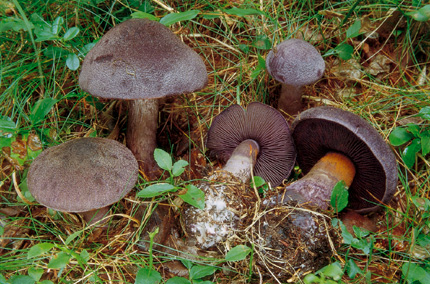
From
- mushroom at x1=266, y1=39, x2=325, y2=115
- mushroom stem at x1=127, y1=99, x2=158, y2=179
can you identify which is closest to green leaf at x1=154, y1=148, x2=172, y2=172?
mushroom stem at x1=127, y1=99, x2=158, y2=179

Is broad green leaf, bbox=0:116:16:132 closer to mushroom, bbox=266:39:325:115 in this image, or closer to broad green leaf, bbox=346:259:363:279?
mushroom, bbox=266:39:325:115

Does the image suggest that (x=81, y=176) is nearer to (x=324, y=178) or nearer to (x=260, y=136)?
(x=260, y=136)

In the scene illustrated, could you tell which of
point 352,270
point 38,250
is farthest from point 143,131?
point 352,270

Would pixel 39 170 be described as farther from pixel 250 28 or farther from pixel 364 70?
pixel 364 70

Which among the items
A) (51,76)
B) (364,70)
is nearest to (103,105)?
(51,76)

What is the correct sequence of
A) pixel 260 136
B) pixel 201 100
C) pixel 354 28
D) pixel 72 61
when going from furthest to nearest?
pixel 201 100 < pixel 354 28 < pixel 260 136 < pixel 72 61
